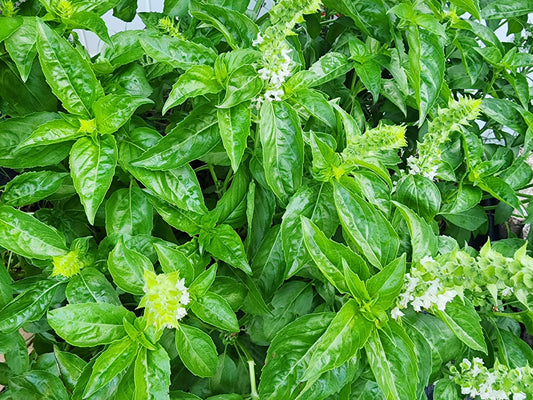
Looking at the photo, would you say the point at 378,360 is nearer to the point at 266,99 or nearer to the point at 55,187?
the point at 266,99

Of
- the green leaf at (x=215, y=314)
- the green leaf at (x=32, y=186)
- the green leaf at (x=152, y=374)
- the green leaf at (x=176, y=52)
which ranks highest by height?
the green leaf at (x=176, y=52)

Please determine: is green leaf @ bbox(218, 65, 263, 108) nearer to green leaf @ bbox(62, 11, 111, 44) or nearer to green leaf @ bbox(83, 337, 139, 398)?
green leaf @ bbox(62, 11, 111, 44)

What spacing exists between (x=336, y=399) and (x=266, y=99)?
0.44 metres

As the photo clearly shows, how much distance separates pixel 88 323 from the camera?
58 centimetres

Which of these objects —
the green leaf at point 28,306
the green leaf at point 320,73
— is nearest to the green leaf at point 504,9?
the green leaf at point 320,73

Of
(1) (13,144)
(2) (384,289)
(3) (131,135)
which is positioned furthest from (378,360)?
(1) (13,144)

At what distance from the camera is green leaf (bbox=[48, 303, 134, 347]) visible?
22.3 inches

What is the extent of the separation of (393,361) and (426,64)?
437mm

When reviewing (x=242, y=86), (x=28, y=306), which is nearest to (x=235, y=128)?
(x=242, y=86)

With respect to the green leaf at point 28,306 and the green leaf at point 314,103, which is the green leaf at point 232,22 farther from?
the green leaf at point 28,306

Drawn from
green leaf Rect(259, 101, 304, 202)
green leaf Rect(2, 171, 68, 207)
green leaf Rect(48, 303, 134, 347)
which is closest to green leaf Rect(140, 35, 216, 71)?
green leaf Rect(259, 101, 304, 202)

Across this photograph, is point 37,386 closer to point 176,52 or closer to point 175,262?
point 175,262

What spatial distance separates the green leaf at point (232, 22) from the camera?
2.27 feet

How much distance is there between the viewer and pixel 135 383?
57 cm
